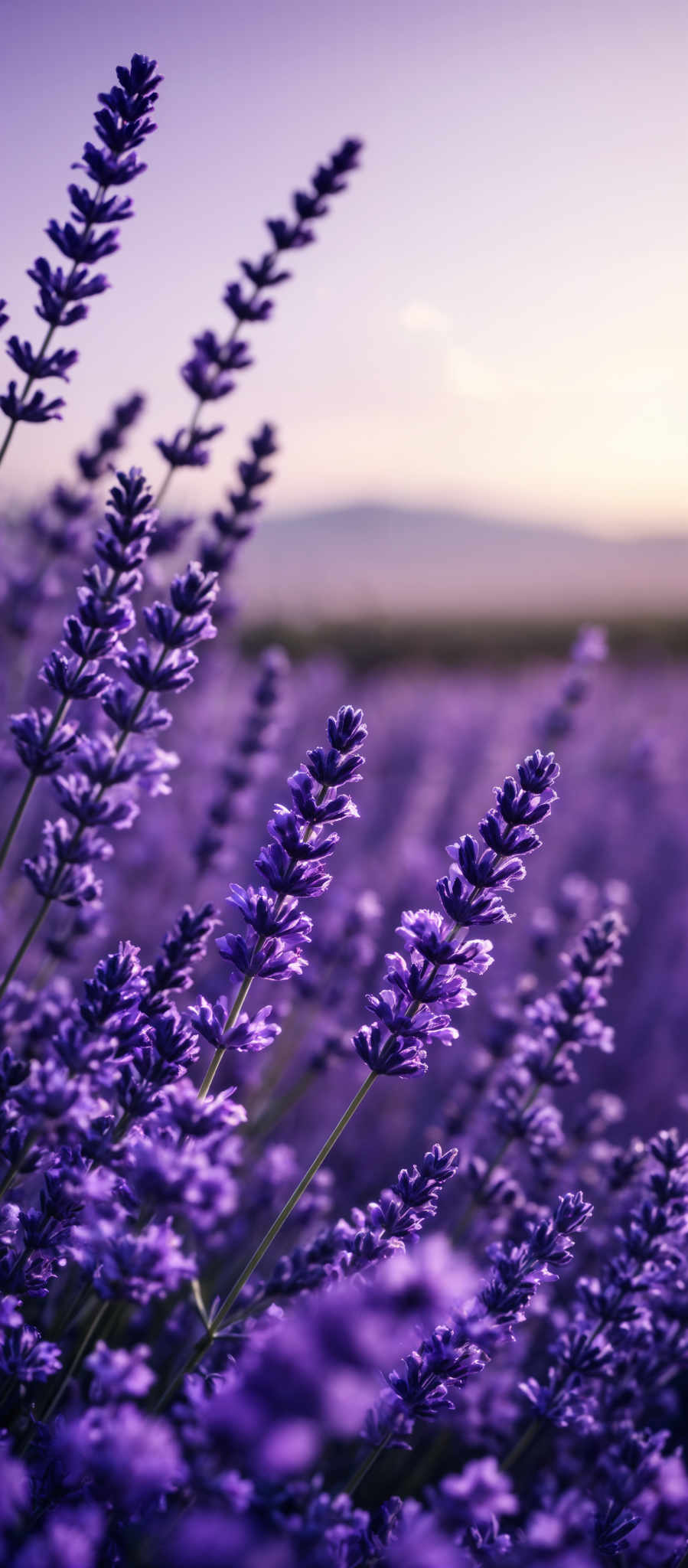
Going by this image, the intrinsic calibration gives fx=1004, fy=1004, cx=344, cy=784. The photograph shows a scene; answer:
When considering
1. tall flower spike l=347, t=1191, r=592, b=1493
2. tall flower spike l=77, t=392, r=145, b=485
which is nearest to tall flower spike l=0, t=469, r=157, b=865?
tall flower spike l=347, t=1191, r=592, b=1493

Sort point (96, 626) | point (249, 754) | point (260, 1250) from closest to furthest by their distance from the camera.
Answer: point (260, 1250) < point (96, 626) < point (249, 754)

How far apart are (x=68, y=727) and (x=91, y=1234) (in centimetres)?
95

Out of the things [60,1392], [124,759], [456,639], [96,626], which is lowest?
[60,1392]

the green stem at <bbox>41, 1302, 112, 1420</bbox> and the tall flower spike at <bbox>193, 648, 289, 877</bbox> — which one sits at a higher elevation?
the tall flower spike at <bbox>193, 648, 289, 877</bbox>

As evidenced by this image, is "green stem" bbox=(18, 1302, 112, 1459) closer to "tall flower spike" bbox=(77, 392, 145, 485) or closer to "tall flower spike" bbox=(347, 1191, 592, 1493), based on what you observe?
"tall flower spike" bbox=(347, 1191, 592, 1493)

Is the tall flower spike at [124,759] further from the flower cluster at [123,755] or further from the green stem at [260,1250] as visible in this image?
the green stem at [260,1250]

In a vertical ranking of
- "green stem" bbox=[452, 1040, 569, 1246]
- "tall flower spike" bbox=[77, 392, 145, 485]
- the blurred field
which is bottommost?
"green stem" bbox=[452, 1040, 569, 1246]

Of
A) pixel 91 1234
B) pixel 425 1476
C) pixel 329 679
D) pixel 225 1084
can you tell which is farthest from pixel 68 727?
pixel 329 679

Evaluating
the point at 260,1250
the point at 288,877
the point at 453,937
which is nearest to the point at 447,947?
the point at 453,937

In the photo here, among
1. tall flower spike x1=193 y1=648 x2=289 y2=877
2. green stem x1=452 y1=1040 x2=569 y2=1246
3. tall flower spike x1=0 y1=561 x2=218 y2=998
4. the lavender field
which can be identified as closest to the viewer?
the lavender field

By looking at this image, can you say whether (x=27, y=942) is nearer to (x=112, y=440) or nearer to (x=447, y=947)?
(x=447, y=947)

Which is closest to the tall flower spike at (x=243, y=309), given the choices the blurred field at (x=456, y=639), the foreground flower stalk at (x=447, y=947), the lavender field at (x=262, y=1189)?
the lavender field at (x=262, y=1189)

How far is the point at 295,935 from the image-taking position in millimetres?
1608

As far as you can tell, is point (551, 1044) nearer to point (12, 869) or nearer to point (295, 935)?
point (295, 935)
